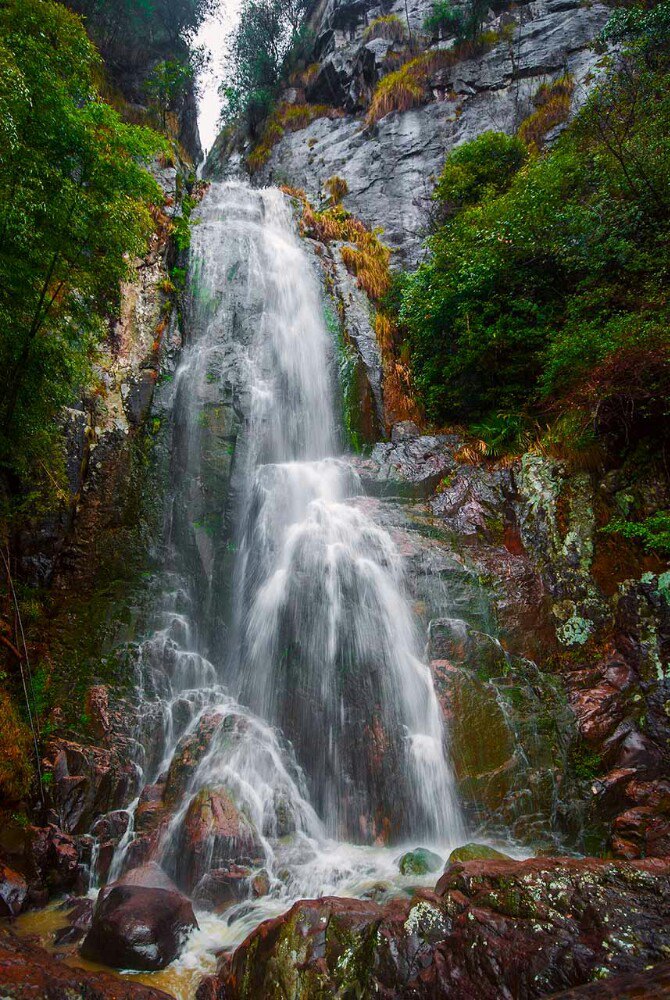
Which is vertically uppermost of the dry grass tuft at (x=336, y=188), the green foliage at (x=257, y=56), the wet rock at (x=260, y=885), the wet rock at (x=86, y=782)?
→ the green foliage at (x=257, y=56)

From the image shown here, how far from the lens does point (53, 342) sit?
6246mm

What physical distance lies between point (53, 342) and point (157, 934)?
A: 6.40 meters

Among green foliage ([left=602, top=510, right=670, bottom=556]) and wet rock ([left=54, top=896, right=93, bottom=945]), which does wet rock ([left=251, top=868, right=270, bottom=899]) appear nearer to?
wet rock ([left=54, top=896, right=93, bottom=945])

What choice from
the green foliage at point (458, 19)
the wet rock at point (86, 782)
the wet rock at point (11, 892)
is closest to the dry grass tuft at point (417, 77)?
the green foliage at point (458, 19)

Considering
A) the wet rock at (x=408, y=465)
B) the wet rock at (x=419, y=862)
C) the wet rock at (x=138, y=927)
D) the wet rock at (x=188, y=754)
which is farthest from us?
the wet rock at (x=408, y=465)

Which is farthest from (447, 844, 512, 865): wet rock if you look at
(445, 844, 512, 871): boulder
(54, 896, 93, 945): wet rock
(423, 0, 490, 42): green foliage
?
(423, 0, 490, 42): green foliage

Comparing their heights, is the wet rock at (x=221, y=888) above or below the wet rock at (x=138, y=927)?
below

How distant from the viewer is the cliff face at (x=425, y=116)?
55.6 feet

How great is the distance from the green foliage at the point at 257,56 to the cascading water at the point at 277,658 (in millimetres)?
18536

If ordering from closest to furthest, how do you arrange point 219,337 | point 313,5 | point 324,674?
point 324,674
point 219,337
point 313,5

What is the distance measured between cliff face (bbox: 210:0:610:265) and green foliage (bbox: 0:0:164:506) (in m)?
11.0

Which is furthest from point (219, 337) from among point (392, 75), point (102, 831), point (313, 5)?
point (313, 5)

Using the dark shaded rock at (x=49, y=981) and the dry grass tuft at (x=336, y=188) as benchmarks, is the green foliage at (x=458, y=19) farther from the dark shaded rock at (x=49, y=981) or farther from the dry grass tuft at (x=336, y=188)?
the dark shaded rock at (x=49, y=981)

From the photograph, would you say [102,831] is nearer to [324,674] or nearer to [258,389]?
[324,674]
